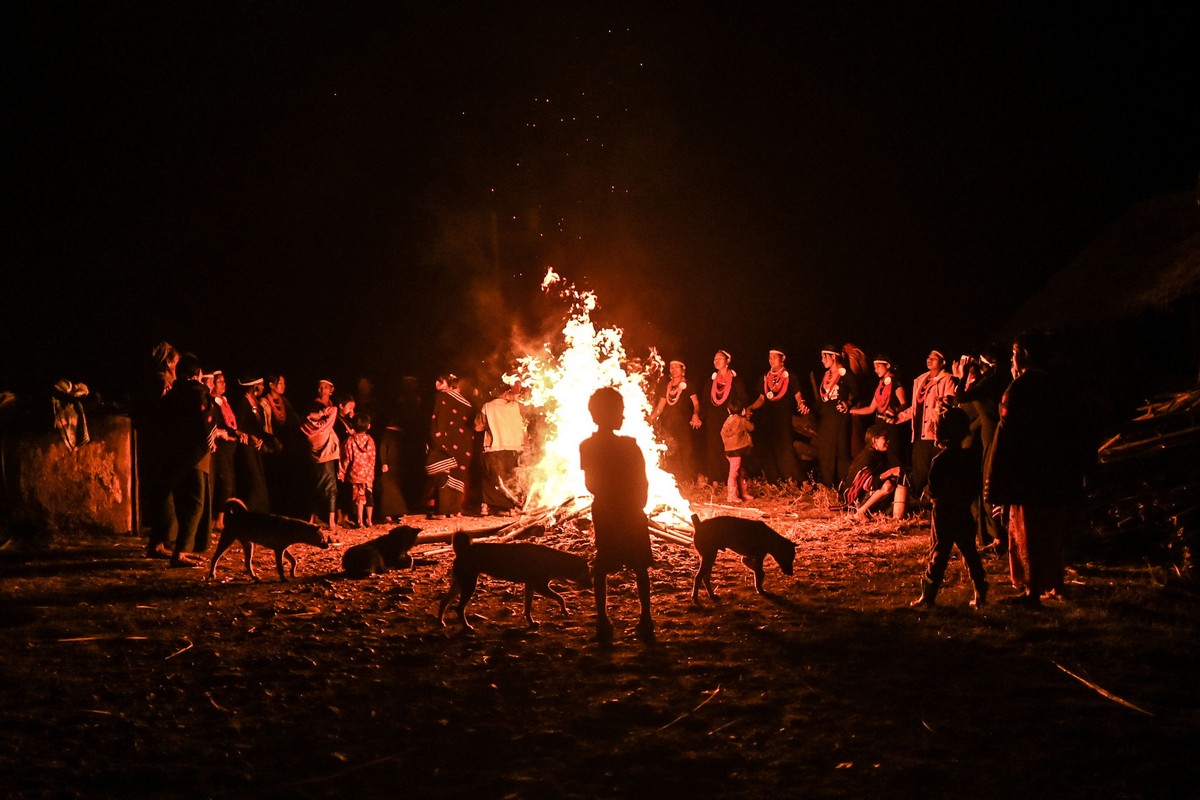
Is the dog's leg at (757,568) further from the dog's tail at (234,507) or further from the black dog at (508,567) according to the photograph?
the dog's tail at (234,507)

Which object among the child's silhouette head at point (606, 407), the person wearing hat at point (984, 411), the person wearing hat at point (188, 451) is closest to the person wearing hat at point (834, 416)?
the person wearing hat at point (984, 411)

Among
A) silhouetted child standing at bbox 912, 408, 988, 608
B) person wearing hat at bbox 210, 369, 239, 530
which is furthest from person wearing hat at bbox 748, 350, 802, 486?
person wearing hat at bbox 210, 369, 239, 530

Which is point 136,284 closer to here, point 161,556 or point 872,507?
point 161,556

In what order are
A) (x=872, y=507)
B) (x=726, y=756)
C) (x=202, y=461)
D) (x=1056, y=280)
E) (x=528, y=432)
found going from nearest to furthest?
1. (x=726, y=756)
2. (x=202, y=461)
3. (x=872, y=507)
4. (x=528, y=432)
5. (x=1056, y=280)

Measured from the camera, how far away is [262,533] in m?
8.68

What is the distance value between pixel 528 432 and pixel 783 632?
887 cm

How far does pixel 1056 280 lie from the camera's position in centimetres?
1689

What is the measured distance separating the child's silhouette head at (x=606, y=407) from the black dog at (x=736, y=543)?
157cm

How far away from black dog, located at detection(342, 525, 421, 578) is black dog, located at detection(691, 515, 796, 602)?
322 centimetres

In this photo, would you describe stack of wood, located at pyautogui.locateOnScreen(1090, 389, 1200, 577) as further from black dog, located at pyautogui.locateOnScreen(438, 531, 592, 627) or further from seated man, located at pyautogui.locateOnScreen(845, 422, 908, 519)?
black dog, located at pyautogui.locateOnScreen(438, 531, 592, 627)

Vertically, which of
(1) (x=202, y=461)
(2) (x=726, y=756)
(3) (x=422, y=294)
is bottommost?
(2) (x=726, y=756)

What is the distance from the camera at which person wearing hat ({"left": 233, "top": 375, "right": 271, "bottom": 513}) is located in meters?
11.8

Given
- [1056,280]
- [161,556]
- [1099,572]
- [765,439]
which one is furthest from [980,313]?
[161,556]

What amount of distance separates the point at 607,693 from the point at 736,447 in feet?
30.4
